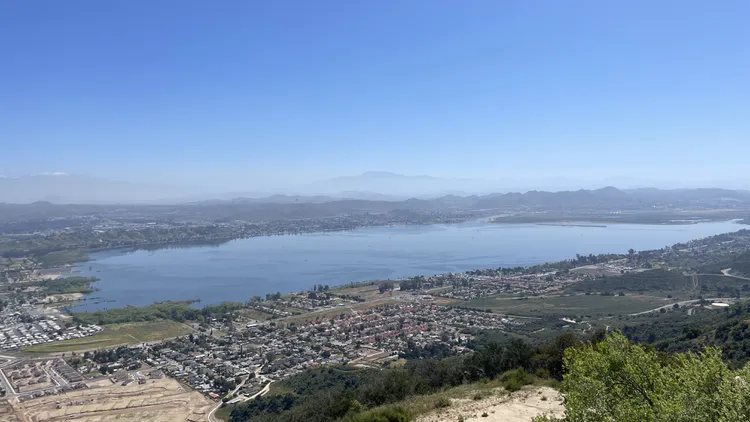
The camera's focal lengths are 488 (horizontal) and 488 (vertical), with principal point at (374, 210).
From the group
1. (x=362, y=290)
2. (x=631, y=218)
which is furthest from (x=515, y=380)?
(x=631, y=218)

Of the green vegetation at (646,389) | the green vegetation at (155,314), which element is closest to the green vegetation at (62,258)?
the green vegetation at (155,314)

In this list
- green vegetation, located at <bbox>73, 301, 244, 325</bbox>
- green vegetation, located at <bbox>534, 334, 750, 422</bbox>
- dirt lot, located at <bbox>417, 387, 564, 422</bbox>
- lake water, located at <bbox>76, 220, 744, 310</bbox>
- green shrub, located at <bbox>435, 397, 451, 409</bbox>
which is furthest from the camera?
lake water, located at <bbox>76, 220, 744, 310</bbox>

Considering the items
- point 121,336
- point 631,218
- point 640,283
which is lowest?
point 121,336

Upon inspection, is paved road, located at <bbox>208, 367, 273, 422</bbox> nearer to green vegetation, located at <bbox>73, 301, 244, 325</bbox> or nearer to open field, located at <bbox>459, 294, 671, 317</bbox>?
green vegetation, located at <bbox>73, 301, 244, 325</bbox>

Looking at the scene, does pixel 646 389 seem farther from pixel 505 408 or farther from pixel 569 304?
pixel 569 304

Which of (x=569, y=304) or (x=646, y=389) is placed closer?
(x=646, y=389)

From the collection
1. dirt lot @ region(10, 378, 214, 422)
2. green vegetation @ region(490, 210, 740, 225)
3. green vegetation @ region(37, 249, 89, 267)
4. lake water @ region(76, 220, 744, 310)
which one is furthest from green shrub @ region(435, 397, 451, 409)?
green vegetation @ region(490, 210, 740, 225)

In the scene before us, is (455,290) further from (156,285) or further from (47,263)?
(47,263)
